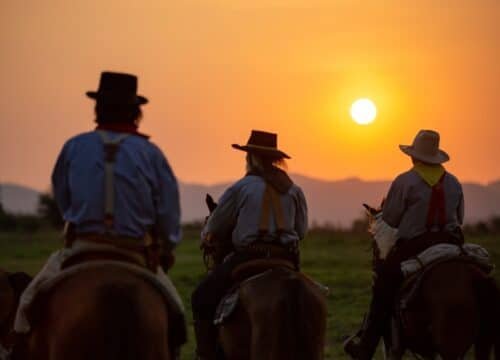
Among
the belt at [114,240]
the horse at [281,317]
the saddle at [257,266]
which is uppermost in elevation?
the belt at [114,240]

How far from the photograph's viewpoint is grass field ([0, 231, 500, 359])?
2212 cm

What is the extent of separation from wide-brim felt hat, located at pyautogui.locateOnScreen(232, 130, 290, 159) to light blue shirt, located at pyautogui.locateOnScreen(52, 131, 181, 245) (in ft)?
10.2

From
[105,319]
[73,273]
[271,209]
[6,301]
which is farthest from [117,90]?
[6,301]

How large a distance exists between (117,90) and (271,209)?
2801 mm

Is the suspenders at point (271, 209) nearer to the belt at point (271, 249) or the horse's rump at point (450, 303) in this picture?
the belt at point (271, 249)

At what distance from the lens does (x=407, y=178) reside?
13945 mm

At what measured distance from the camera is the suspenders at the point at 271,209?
40.7 ft

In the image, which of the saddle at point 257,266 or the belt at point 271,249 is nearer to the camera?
the saddle at point 257,266

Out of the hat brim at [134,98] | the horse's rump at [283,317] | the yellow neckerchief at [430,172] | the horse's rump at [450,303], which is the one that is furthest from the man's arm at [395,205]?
the hat brim at [134,98]

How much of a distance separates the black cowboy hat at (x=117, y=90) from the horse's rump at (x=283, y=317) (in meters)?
2.16

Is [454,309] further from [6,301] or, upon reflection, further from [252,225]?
[6,301]

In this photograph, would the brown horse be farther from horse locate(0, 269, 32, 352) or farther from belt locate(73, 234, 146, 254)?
horse locate(0, 269, 32, 352)

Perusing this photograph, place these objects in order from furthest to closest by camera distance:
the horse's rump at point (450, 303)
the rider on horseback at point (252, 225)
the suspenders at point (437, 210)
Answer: the suspenders at point (437, 210) → the horse's rump at point (450, 303) → the rider on horseback at point (252, 225)

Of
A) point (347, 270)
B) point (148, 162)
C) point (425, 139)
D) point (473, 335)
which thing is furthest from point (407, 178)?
point (347, 270)
